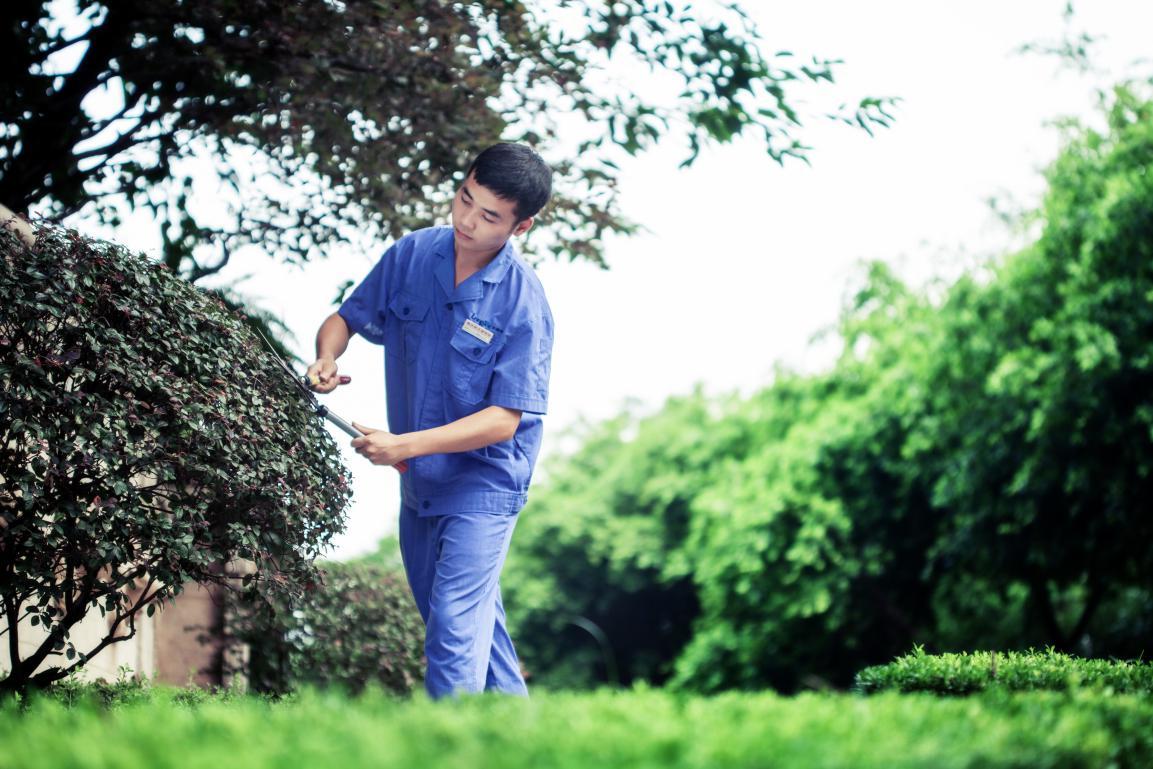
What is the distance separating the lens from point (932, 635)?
78.4 feet

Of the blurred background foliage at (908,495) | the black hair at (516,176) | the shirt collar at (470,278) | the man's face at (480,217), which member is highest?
the black hair at (516,176)

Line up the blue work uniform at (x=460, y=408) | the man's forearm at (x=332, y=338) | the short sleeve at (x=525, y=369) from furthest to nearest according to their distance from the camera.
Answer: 1. the man's forearm at (x=332, y=338)
2. the short sleeve at (x=525, y=369)
3. the blue work uniform at (x=460, y=408)

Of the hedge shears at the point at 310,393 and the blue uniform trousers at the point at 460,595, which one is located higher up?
the hedge shears at the point at 310,393

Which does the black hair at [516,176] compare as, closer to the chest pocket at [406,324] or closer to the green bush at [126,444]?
the chest pocket at [406,324]

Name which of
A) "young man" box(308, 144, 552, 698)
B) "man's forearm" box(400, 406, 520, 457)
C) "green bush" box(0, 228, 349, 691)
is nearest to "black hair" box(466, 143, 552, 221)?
"young man" box(308, 144, 552, 698)

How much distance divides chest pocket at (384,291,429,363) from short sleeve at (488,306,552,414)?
0.37 meters

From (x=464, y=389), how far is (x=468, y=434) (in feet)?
0.95

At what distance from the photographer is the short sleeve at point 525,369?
15.2 feet

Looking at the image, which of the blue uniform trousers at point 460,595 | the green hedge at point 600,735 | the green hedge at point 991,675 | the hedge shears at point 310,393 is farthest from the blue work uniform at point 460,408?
the green hedge at point 991,675

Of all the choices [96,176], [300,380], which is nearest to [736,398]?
[96,176]

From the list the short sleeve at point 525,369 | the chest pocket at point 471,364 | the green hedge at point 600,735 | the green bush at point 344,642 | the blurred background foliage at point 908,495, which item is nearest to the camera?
the green hedge at point 600,735

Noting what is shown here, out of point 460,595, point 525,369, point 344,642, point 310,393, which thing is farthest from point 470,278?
point 344,642

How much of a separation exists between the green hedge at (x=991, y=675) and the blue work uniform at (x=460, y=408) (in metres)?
1.42

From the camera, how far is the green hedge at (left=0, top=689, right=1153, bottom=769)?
2.21 meters
